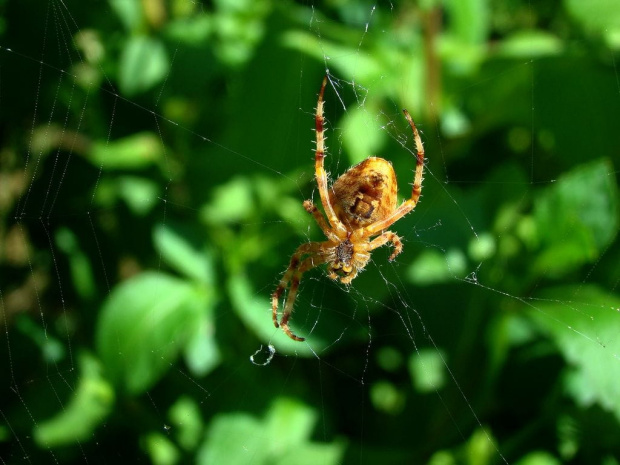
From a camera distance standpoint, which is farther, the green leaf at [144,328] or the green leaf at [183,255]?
the green leaf at [183,255]

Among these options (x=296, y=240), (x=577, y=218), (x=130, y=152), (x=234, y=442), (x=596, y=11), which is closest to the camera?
(x=577, y=218)

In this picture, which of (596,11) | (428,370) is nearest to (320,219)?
(428,370)

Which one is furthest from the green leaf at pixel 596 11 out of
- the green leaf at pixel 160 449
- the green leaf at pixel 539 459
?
the green leaf at pixel 160 449

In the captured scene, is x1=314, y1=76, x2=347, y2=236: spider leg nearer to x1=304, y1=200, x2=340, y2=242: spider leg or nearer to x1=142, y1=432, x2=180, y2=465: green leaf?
x1=304, y1=200, x2=340, y2=242: spider leg

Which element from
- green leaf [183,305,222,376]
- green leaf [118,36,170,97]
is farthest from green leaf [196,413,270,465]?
green leaf [118,36,170,97]

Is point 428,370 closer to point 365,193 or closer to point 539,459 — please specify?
point 539,459

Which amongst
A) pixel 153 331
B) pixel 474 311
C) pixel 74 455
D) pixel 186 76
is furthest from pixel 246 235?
pixel 74 455

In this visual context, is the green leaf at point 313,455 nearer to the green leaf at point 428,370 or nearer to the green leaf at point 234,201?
the green leaf at point 428,370
